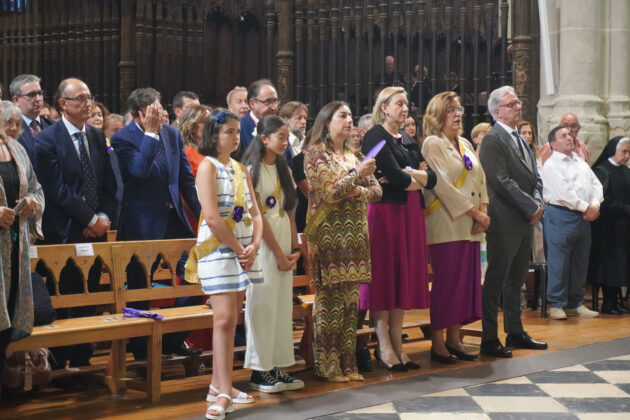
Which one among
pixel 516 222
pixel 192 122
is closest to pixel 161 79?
pixel 192 122

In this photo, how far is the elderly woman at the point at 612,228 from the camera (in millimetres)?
7625

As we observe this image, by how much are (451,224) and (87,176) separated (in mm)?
2094

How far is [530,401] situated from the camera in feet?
15.1

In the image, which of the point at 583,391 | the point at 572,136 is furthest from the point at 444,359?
the point at 572,136

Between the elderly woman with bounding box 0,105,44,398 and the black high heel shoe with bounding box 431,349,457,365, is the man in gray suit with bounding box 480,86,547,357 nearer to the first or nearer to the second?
the black high heel shoe with bounding box 431,349,457,365

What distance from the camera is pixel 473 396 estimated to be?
15.5 feet

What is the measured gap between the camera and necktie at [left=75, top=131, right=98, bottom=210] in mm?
5082

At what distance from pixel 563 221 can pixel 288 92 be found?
10.3 feet

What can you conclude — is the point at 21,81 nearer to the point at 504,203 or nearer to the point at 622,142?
the point at 504,203

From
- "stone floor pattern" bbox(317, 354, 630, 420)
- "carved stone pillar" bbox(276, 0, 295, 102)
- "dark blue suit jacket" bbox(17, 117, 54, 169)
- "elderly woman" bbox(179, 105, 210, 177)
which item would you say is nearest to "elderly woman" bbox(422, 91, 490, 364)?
"stone floor pattern" bbox(317, 354, 630, 420)

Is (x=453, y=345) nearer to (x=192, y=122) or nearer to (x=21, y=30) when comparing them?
(x=192, y=122)

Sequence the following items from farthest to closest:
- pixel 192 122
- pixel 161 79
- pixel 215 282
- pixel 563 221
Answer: pixel 161 79 < pixel 563 221 < pixel 192 122 < pixel 215 282

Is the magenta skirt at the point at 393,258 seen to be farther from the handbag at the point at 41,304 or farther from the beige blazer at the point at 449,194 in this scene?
the handbag at the point at 41,304

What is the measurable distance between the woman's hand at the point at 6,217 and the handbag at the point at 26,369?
0.80m
